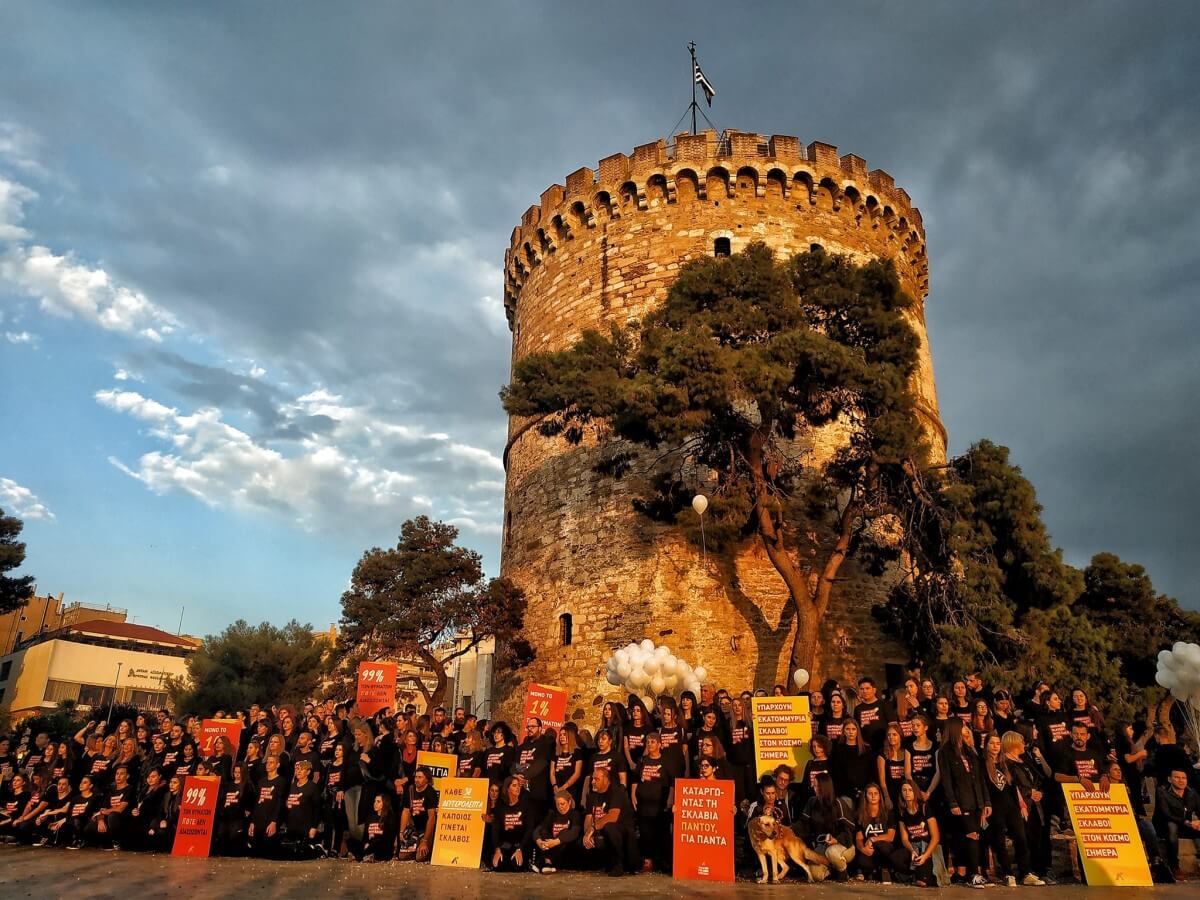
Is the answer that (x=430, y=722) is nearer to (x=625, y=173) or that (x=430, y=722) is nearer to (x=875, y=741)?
(x=875, y=741)

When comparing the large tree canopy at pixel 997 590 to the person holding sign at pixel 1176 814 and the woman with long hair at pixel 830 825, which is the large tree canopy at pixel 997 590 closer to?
the person holding sign at pixel 1176 814

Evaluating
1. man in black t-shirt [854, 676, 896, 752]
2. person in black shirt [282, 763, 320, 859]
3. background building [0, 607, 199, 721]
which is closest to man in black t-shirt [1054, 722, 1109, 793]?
man in black t-shirt [854, 676, 896, 752]

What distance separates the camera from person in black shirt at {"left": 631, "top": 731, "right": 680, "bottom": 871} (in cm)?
711

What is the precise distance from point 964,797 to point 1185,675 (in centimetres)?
448

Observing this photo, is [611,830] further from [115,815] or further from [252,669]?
[252,669]

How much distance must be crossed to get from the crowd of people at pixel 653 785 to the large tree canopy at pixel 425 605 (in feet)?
23.4

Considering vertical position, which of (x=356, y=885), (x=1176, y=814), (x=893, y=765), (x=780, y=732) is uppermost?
(x=780, y=732)

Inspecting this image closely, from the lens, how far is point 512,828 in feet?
23.8

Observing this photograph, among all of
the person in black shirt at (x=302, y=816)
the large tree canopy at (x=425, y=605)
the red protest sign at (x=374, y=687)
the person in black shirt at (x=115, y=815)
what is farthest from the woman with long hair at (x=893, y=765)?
the large tree canopy at (x=425, y=605)

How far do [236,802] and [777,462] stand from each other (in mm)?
8396

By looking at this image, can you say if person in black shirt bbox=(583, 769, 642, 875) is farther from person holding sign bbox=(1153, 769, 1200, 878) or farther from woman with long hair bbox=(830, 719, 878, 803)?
person holding sign bbox=(1153, 769, 1200, 878)

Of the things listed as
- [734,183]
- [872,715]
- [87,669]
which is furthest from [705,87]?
[87,669]

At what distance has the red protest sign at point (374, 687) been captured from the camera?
39.1 ft

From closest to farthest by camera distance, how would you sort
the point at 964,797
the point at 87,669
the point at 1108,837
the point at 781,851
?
the point at 1108,837 < the point at 964,797 < the point at 781,851 < the point at 87,669
